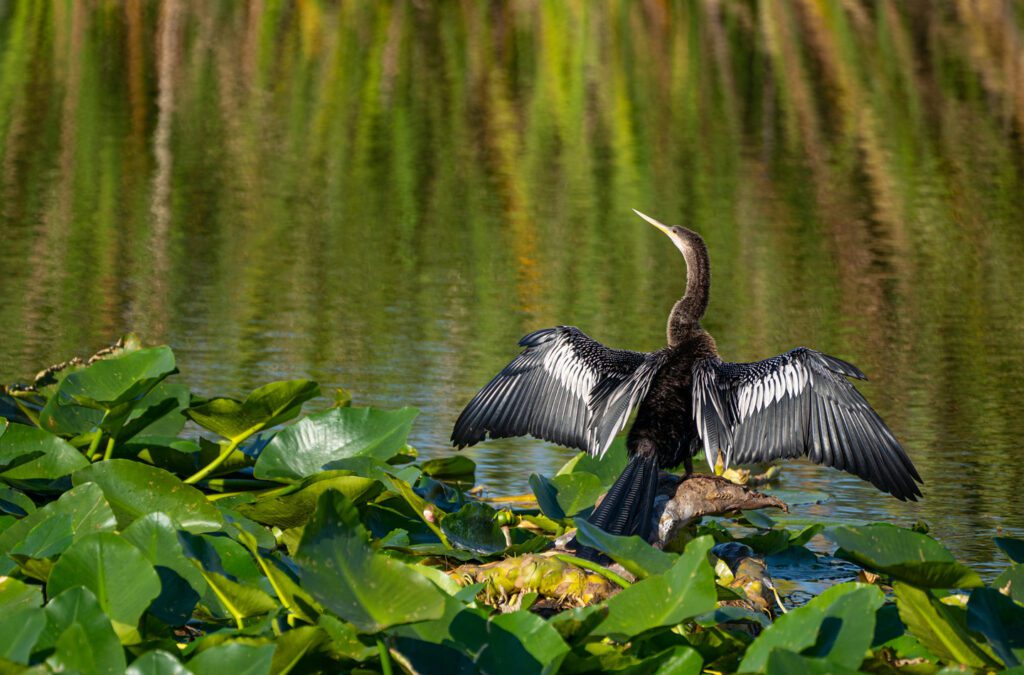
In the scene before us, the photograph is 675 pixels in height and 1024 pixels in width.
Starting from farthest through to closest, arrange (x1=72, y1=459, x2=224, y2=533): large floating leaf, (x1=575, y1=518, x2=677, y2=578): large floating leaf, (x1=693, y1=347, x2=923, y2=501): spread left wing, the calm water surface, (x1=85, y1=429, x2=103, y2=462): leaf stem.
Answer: the calm water surface < (x1=693, y1=347, x2=923, y2=501): spread left wing < (x1=85, y1=429, x2=103, y2=462): leaf stem < (x1=72, y1=459, x2=224, y2=533): large floating leaf < (x1=575, y1=518, x2=677, y2=578): large floating leaf

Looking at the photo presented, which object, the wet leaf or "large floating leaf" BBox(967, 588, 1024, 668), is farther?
"large floating leaf" BBox(967, 588, 1024, 668)

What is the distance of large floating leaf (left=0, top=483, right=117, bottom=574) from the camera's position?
3164mm

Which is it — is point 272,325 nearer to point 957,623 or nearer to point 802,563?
point 802,563

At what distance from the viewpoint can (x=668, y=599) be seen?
2.93 meters

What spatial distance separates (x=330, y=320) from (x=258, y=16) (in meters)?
17.6

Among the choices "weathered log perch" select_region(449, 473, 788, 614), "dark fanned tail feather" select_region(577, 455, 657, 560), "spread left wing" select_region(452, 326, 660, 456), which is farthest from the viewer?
"spread left wing" select_region(452, 326, 660, 456)

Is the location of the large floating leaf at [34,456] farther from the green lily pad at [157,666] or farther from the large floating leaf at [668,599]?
the large floating leaf at [668,599]

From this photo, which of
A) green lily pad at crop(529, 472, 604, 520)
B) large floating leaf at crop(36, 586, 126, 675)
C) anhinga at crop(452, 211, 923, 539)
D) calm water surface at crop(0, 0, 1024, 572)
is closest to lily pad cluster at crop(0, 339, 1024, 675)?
large floating leaf at crop(36, 586, 126, 675)

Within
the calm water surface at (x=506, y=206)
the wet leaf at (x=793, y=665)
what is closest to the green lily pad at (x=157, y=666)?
the wet leaf at (x=793, y=665)

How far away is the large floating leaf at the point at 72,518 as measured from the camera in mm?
3164

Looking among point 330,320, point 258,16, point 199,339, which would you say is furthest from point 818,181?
point 258,16

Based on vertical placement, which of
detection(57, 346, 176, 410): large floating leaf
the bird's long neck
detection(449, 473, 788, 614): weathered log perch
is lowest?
detection(449, 473, 788, 614): weathered log perch

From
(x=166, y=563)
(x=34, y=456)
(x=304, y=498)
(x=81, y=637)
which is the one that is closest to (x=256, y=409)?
(x=304, y=498)

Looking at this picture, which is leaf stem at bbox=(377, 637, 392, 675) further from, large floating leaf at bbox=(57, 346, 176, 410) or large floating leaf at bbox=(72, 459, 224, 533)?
large floating leaf at bbox=(57, 346, 176, 410)
